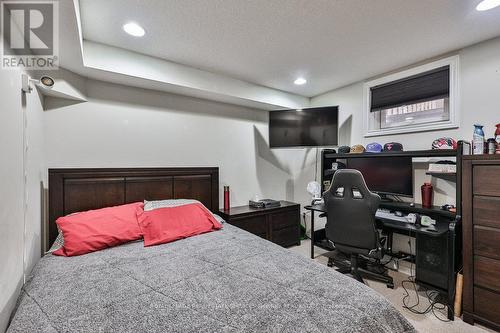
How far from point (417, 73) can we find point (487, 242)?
202 centimetres

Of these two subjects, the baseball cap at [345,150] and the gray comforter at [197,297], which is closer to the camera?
the gray comforter at [197,297]

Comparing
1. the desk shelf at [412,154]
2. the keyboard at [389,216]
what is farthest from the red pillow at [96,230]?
the desk shelf at [412,154]

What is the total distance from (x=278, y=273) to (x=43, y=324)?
3.87ft

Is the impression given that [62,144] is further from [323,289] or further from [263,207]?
[323,289]

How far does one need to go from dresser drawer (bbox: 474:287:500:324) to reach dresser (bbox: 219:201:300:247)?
6.79 feet

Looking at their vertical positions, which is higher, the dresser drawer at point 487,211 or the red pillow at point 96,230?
the dresser drawer at point 487,211

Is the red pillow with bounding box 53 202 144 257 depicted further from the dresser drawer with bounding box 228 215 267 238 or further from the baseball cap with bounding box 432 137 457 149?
the baseball cap with bounding box 432 137 457 149

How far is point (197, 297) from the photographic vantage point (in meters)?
1.18

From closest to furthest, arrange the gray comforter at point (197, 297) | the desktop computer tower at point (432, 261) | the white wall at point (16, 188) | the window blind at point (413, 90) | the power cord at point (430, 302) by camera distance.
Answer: the gray comforter at point (197, 297) → the white wall at point (16, 188) → the power cord at point (430, 302) → the desktop computer tower at point (432, 261) → the window blind at point (413, 90)

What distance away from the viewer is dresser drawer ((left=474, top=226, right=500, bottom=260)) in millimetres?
1795

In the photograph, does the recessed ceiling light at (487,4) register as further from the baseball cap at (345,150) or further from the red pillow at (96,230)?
the red pillow at (96,230)

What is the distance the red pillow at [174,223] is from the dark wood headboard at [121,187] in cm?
46

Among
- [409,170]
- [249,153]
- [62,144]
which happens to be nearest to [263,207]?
[249,153]

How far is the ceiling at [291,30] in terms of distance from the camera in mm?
1771
